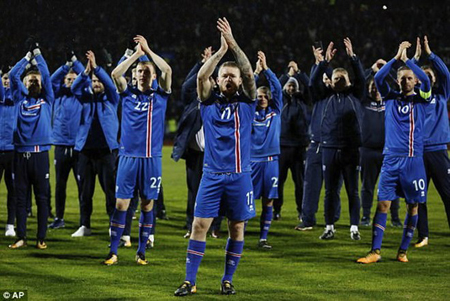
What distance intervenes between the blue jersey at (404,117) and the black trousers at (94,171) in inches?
148

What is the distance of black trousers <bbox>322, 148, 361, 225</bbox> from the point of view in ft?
32.1

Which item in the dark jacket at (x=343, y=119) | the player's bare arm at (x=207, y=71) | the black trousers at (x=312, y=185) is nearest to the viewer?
the player's bare arm at (x=207, y=71)

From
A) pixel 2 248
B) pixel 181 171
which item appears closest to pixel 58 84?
pixel 2 248

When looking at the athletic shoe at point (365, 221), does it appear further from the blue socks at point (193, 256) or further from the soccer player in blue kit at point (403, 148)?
the blue socks at point (193, 256)

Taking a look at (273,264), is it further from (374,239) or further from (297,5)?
(297,5)

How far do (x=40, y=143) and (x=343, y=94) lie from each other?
3.89 meters

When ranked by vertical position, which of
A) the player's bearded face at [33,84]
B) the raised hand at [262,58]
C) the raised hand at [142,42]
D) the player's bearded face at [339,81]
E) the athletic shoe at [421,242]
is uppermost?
the raised hand at [142,42]

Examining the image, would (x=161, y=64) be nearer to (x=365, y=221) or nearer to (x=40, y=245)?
(x=40, y=245)

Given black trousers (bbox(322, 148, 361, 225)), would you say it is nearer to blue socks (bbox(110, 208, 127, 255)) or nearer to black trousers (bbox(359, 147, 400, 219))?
black trousers (bbox(359, 147, 400, 219))

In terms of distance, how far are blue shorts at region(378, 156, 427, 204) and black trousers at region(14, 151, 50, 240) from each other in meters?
3.81

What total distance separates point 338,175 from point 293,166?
1.68 metres

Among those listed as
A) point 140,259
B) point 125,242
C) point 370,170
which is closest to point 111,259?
point 140,259

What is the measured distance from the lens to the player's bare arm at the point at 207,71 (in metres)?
6.06

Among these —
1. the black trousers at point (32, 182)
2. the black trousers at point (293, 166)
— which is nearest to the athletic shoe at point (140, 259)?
the black trousers at point (32, 182)
